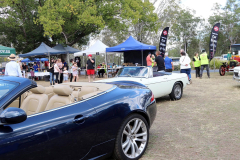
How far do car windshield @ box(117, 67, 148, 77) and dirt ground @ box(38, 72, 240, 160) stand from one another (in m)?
1.17

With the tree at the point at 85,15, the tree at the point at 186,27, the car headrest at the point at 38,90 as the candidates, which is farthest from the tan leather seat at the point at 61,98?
the tree at the point at 186,27

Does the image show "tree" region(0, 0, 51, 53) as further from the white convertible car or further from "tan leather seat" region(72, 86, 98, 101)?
"tan leather seat" region(72, 86, 98, 101)

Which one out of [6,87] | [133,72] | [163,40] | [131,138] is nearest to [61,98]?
[6,87]

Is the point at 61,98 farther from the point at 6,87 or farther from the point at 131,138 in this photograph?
the point at 131,138

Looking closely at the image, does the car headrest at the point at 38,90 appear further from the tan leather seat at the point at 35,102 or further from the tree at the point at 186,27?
the tree at the point at 186,27

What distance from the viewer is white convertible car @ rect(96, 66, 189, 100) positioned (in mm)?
7326

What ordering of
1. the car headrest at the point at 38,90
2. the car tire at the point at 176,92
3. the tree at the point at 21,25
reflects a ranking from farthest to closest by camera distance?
the tree at the point at 21,25 → the car tire at the point at 176,92 → the car headrest at the point at 38,90

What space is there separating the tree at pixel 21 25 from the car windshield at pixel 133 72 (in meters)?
19.1

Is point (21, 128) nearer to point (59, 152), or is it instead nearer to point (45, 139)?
point (45, 139)

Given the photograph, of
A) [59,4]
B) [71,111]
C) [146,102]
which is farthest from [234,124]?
[59,4]

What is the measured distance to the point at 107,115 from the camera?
296 cm

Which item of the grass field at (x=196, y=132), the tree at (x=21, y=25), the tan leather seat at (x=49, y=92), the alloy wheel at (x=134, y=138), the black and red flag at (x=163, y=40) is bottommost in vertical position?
the grass field at (x=196, y=132)

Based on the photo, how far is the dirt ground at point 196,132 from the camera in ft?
12.0

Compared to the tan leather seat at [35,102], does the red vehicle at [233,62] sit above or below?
above
